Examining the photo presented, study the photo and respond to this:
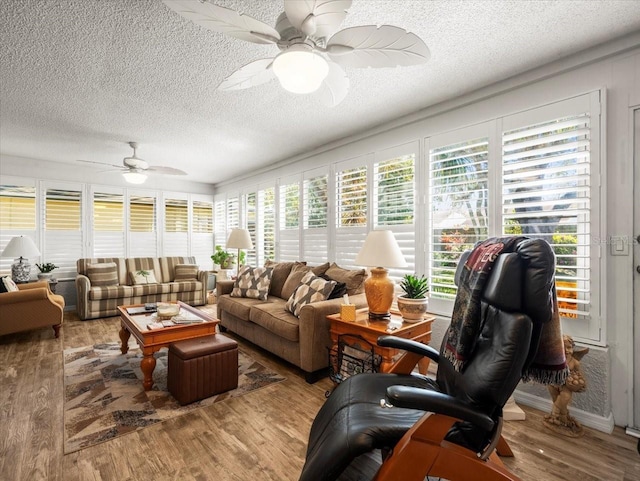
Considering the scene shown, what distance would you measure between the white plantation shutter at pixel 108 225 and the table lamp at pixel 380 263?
5464 mm

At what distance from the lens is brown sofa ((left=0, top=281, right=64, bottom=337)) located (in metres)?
3.50

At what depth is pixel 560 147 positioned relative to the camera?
7.45 feet

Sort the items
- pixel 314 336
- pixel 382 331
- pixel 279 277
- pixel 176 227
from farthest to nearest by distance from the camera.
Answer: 1. pixel 176 227
2. pixel 279 277
3. pixel 314 336
4. pixel 382 331

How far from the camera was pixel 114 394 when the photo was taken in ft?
8.05

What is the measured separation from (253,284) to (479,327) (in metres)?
3.01

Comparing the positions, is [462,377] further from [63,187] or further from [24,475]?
[63,187]

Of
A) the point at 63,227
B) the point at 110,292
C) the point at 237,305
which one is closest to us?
the point at 237,305

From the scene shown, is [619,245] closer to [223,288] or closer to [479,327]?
[479,327]

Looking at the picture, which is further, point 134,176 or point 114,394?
point 134,176

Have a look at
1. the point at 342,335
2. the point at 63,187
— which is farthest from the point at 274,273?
the point at 63,187

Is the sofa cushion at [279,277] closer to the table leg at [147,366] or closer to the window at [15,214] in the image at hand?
the table leg at [147,366]

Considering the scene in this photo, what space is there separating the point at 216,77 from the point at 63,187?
4673 millimetres

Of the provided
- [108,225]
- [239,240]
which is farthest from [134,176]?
[108,225]

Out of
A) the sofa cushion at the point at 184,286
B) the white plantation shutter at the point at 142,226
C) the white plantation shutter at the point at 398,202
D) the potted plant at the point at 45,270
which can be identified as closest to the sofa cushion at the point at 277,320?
the white plantation shutter at the point at 398,202
